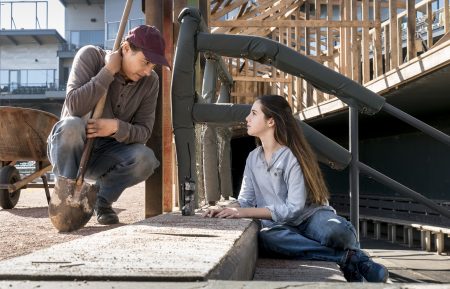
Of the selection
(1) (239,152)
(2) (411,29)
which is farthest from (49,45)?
(2) (411,29)

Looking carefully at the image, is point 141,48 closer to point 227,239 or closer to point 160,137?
point 160,137

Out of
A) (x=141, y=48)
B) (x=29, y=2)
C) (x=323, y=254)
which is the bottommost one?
(x=323, y=254)

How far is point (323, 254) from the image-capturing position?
8.11ft

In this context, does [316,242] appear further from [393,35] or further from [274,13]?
[274,13]

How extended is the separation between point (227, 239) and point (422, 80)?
6.56m

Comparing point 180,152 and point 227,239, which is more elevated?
point 180,152

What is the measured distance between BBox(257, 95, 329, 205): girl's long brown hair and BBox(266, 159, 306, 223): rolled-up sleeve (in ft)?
0.12

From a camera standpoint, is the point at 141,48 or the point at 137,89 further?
the point at 137,89

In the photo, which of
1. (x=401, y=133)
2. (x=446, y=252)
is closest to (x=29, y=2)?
(x=401, y=133)

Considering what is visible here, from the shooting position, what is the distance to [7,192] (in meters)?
5.94

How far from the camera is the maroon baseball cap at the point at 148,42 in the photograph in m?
3.12

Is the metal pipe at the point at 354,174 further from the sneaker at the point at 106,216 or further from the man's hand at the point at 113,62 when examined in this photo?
the sneaker at the point at 106,216

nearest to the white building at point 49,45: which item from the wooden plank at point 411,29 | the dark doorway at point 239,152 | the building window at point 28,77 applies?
the building window at point 28,77

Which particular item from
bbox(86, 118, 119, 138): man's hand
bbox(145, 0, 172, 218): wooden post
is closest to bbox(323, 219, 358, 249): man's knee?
bbox(86, 118, 119, 138): man's hand
